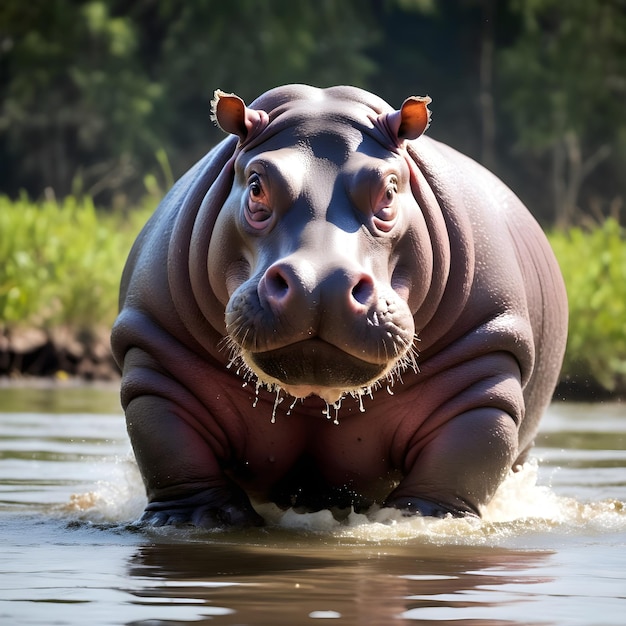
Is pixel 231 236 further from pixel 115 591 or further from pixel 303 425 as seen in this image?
pixel 115 591

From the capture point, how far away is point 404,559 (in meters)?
4.67

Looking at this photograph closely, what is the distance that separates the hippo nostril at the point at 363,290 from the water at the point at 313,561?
0.75 meters

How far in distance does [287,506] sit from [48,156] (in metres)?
29.4

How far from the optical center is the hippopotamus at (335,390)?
5195 mm

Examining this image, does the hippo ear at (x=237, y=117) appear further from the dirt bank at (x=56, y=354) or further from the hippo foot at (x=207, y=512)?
the dirt bank at (x=56, y=354)

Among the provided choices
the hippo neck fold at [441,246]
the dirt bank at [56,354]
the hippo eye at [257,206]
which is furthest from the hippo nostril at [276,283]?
the dirt bank at [56,354]

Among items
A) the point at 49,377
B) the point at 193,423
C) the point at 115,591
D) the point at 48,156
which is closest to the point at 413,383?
the point at 193,423

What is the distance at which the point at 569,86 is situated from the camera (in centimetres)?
3294

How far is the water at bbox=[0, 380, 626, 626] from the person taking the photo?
3.73 metres

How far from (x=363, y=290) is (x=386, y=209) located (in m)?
0.53

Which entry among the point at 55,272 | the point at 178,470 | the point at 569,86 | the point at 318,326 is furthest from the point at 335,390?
the point at 569,86

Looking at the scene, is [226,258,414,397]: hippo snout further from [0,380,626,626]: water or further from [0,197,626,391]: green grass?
[0,197,626,391]: green grass

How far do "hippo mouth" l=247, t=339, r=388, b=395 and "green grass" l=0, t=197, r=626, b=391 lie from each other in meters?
7.18

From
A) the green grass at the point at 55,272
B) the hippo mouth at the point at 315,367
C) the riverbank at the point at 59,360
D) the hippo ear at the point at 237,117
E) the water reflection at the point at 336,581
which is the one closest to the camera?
the water reflection at the point at 336,581
